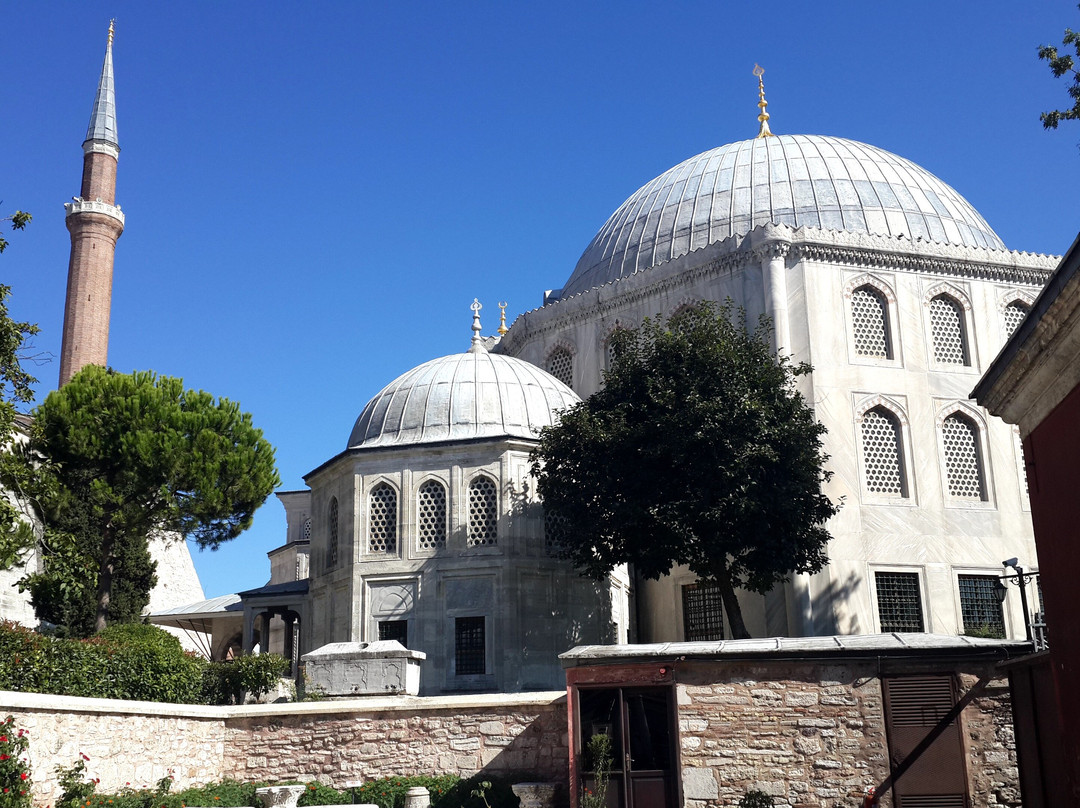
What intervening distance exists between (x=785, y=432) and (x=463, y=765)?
8.69m

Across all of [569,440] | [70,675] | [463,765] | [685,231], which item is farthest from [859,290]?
[70,675]

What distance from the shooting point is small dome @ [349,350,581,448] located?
22656 mm

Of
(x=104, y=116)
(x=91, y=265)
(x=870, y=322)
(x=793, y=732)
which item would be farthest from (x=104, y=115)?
(x=793, y=732)

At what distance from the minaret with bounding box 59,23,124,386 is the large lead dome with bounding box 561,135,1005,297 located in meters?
17.6

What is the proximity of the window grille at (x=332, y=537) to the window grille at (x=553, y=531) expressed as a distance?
4688 mm

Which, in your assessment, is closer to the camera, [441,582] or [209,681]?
[209,681]

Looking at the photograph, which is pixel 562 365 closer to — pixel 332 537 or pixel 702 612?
pixel 702 612

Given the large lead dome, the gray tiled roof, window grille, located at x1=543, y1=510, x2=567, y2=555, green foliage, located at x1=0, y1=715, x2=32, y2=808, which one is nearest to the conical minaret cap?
the gray tiled roof

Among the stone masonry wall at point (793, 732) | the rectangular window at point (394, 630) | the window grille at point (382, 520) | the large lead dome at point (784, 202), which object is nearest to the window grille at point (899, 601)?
the large lead dome at point (784, 202)

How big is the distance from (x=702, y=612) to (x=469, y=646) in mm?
5489

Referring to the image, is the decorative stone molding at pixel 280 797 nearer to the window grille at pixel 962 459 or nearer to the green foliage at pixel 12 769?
the green foliage at pixel 12 769

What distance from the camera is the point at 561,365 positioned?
92.6 ft

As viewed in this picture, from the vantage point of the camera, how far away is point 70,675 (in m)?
13.4

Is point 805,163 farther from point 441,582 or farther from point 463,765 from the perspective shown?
point 463,765
